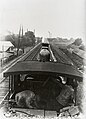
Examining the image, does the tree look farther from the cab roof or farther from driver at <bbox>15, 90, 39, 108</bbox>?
driver at <bbox>15, 90, 39, 108</bbox>

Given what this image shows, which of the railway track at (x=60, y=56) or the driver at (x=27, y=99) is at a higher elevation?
the railway track at (x=60, y=56)

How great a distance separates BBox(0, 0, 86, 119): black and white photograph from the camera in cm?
97

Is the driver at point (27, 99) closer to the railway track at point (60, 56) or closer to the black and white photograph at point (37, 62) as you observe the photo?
the black and white photograph at point (37, 62)

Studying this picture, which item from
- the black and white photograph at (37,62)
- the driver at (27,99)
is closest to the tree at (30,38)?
the black and white photograph at (37,62)

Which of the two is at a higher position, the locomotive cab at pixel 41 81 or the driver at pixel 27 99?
the locomotive cab at pixel 41 81

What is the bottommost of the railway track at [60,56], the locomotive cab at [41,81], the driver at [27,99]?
the driver at [27,99]

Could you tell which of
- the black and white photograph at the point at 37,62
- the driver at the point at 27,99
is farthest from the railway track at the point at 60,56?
the driver at the point at 27,99

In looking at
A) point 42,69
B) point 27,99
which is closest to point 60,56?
point 42,69

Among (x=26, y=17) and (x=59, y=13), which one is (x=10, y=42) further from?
(x=59, y=13)

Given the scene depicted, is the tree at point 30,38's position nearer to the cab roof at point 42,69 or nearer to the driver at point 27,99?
the cab roof at point 42,69

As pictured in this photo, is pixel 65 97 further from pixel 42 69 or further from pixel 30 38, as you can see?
pixel 30 38

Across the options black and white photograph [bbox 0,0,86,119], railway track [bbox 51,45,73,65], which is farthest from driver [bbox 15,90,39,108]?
railway track [bbox 51,45,73,65]

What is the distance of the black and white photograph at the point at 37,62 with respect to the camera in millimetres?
969

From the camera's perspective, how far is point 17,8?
973mm
